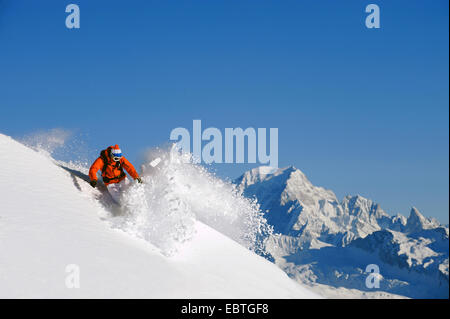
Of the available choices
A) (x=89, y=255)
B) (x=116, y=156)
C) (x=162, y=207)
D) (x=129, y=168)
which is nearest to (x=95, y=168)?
(x=116, y=156)

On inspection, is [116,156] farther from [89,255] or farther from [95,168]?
[89,255]

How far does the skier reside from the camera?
1617cm

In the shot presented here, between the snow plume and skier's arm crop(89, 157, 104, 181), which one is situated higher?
skier's arm crop(89, 157, 104, 181)

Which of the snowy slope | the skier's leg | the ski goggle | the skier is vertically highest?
the ski goggle

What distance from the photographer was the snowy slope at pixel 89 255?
446 inches

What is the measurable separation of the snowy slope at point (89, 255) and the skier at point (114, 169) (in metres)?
0.56

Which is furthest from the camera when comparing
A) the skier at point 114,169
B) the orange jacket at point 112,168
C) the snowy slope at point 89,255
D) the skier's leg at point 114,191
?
the orange jacket at point 112,168

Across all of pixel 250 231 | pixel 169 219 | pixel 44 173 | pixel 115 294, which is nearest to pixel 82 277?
pixel 115 294

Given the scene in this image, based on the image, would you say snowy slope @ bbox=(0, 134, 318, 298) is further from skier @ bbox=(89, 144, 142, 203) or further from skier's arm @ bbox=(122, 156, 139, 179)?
skier's arm @ bbox=(122, 156, 139, 179)

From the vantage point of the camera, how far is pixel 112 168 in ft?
54.1

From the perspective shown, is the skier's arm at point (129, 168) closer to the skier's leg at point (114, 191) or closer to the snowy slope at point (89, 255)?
the skier's leg at point (114, 191)

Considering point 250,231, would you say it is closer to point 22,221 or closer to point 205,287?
point 205,287

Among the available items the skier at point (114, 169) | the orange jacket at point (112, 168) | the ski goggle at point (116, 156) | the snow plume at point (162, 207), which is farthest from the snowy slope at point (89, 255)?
the ski goggle at point (116, 156)

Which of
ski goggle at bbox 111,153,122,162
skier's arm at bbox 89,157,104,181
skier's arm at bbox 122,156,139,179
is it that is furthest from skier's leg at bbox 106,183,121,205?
ski goggle at bbox 111,153,122,162
